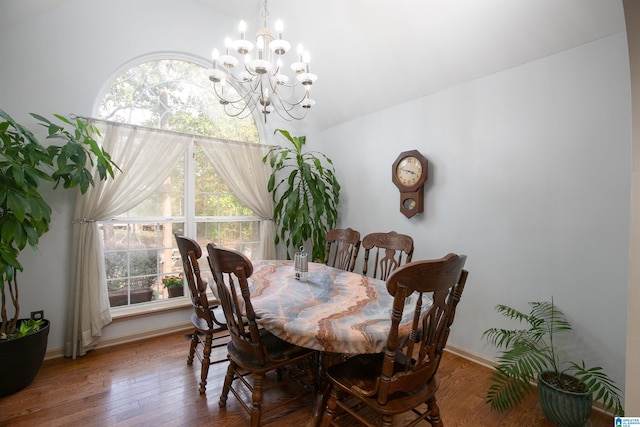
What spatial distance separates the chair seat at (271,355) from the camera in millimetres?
1628

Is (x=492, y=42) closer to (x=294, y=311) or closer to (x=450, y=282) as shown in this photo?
(x=450, y=282)

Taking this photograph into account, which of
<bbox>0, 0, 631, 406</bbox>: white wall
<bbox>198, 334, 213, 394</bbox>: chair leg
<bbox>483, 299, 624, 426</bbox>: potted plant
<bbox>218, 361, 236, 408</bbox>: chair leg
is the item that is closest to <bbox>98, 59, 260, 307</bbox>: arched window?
<bbox>0, 0, 631, 406</bbox>: white wall

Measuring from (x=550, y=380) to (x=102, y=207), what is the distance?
142 inches

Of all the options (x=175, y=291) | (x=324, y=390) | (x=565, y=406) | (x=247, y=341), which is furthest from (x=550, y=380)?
(x=175, y=291)

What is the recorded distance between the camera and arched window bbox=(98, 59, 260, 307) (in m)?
2.97

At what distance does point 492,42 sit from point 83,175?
326 cm

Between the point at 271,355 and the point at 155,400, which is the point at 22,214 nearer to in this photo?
the point at 155,400

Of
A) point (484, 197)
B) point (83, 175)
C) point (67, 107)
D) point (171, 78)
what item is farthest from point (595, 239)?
point (67, 107)

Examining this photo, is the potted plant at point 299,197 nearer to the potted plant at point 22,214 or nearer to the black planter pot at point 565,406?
the potted plant at point 22,214

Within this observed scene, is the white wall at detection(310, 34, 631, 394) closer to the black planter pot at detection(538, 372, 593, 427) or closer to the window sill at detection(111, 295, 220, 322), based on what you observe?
the black planter pot at detection(538, 372, 593, 427)

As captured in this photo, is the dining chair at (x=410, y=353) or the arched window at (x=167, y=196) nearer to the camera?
the dining chair at (x=410, y=353)

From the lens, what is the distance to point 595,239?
77.9 inches

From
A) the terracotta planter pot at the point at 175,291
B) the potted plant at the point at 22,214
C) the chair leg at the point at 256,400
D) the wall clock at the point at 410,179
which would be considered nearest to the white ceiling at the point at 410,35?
the wall clock at the point at 410,179

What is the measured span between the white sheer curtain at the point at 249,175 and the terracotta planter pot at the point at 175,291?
892mm
